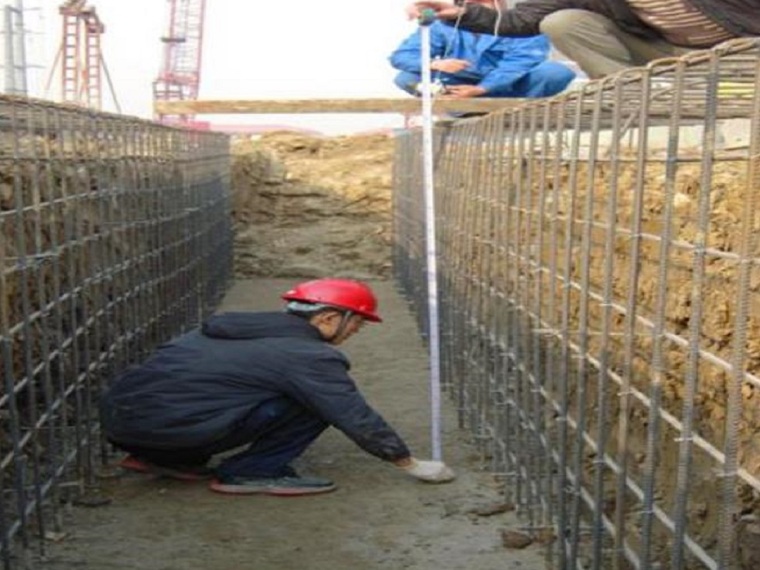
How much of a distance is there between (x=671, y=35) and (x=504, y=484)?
8.40ft

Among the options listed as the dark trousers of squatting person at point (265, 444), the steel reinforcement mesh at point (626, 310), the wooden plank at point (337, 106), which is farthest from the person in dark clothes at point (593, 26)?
the dark trousers of squatting person at point (265, 444)

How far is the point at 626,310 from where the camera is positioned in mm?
3273

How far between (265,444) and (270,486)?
0.18 meters

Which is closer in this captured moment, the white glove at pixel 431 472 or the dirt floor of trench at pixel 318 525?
the dirt floor of trench at pixel 318 525

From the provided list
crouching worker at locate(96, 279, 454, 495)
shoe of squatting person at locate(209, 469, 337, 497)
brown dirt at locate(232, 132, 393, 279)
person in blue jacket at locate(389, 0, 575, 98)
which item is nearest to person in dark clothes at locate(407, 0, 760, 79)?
person in blue jacket at locate(389, 0, 575, 98)

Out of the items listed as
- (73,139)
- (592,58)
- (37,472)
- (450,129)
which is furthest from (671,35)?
(37,472)

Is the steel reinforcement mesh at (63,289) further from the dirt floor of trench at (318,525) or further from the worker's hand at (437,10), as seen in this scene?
the worker's hand at (437,10)

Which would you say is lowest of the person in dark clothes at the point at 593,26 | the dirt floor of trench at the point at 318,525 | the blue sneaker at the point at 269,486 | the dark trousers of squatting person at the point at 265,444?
the dirt floor of trench at the point at 318,525

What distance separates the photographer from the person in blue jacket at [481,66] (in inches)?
312

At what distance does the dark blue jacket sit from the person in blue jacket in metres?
3.18

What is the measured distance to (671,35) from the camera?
615 cm

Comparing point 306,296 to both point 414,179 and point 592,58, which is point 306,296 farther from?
point 414,179

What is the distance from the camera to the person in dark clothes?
6.20 m

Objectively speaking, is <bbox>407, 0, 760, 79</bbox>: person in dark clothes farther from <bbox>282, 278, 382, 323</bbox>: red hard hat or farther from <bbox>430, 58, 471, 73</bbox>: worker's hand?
<bbox>282, 278, 382, 323</bbox>: red hard hat
